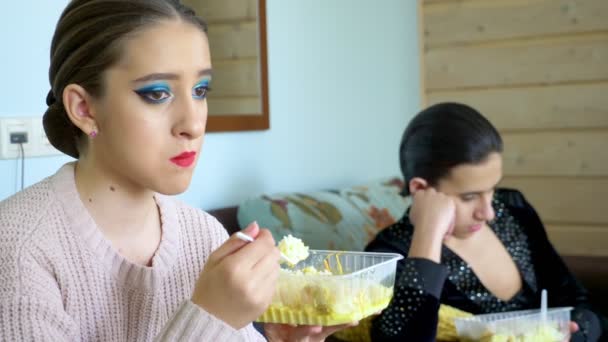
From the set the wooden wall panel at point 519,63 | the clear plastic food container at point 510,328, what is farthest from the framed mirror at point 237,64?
the wooden wall panel at point 519,63

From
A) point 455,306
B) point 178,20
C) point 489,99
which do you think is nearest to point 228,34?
point 455,306

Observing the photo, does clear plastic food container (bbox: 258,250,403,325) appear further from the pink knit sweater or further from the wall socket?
the wall socket

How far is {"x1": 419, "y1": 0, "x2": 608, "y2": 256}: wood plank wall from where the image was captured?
9.41ft

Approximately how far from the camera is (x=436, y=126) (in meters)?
1.80

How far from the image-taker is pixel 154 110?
0.93 meters

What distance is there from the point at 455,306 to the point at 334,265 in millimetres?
655

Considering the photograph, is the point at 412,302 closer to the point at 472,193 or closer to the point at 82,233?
the point at 472,193

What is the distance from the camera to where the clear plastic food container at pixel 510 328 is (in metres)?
1.51

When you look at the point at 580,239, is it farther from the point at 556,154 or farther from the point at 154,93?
the point at 154,93

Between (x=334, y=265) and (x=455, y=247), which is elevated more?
(x=334, y=265)

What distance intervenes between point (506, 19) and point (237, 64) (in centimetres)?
136

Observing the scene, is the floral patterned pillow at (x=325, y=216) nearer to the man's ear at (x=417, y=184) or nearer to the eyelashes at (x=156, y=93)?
the man's ear at (x=417, y=184)

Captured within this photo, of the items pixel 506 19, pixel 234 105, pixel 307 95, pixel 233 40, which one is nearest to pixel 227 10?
pixel 233 40

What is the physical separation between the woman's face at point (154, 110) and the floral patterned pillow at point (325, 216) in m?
0.90
